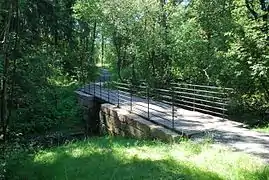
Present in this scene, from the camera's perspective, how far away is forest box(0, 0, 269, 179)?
1190 centimetres

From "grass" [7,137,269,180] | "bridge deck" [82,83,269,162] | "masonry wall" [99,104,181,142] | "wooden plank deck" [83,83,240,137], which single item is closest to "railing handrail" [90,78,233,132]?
"wooden plank deck" [83,83,240,137]

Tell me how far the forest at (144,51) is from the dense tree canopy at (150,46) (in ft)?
0.11

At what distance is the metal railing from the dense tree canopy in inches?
28.3

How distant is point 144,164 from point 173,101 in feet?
12.2

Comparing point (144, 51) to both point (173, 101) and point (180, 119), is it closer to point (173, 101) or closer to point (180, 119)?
point (180, 119)

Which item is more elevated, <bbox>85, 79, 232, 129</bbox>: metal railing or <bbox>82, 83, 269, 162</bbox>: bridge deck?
<bbox>85, 79, 232, 129</bbox>: metal railing

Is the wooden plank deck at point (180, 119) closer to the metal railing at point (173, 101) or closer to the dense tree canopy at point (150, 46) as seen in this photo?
the metal railing at point (173, 101)

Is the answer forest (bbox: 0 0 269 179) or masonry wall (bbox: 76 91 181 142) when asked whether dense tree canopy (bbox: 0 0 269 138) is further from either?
masonry wall (bbox: 76 91 181 142)

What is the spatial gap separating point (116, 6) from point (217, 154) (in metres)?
14.6

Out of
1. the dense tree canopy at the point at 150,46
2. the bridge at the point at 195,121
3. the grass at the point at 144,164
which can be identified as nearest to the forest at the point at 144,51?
the dense tree canopy at the point at 150,46

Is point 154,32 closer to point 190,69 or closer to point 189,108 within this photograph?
point 190,69

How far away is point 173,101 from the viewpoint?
11.0 m

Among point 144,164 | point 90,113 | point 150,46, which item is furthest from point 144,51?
point 144,164

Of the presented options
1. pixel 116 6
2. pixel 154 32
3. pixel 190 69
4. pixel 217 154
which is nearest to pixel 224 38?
pixel 190 69
